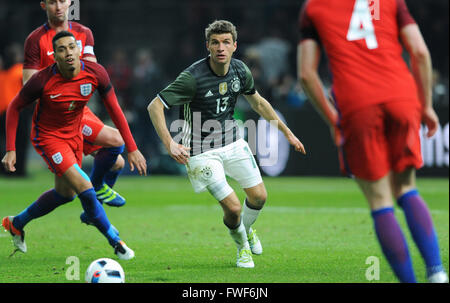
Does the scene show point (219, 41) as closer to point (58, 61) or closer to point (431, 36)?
point (58, 61)

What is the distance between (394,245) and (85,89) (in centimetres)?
338

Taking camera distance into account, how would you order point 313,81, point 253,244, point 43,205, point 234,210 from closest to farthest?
point 313,81, point 234,210, point 253,244, point 43,205

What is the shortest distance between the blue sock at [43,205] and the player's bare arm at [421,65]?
3881 millimetres

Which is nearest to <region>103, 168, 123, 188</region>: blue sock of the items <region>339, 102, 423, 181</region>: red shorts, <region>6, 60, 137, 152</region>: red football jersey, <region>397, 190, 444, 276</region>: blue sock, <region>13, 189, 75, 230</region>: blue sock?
<region>13, 189, 75, 230</region>: blue sock

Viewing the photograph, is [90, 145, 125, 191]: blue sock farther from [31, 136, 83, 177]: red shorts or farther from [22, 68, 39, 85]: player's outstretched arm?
[22, 68, 39, 85]: player's outstretched arm

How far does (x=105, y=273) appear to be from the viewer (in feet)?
18.3

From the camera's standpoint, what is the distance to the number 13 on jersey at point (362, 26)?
4625 mm

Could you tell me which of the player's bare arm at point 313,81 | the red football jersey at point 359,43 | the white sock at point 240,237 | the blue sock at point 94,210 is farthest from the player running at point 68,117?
the red football jersey at point 359,43

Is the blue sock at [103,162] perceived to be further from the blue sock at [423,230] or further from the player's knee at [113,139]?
the blue sock at [423,230]

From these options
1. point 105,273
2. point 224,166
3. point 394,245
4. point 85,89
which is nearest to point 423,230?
point 394,245

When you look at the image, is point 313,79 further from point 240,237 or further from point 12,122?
point 12,122

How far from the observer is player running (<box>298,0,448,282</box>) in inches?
178

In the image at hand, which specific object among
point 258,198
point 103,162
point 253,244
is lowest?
point 253,244

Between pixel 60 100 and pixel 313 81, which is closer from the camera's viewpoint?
pixel 313 81
